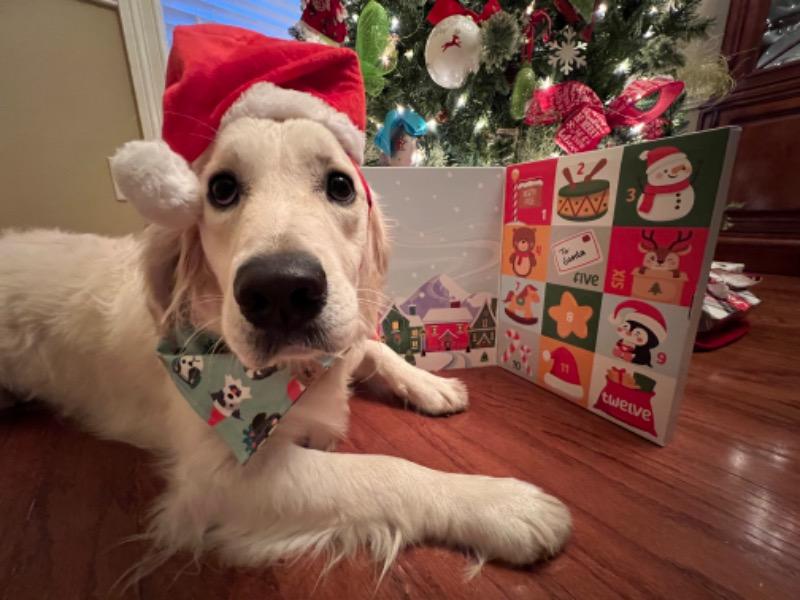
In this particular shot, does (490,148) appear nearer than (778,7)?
Yes

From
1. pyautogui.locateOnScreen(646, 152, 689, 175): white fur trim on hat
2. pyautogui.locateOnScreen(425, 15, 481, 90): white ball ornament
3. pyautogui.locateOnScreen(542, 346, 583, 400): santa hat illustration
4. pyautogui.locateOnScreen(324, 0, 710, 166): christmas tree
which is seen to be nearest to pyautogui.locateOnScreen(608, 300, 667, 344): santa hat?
pyautogui.locateOnScreen(542, 346, 583, 400): santa hat illustration

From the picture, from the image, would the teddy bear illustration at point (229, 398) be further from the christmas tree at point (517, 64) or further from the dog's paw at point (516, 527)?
the christmas tree at point (517, 64)

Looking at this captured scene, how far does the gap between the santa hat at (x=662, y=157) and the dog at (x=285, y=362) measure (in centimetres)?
64

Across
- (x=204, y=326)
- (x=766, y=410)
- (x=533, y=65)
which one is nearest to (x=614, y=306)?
(x=766, y=410)

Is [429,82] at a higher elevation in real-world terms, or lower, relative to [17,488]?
higher

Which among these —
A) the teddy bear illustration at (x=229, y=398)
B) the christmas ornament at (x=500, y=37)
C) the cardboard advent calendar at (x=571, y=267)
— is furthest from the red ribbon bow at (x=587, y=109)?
the teddy bear illustration at (x=229, y=398)

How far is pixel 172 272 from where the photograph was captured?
89 cm

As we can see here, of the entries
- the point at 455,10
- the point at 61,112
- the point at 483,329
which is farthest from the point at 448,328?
the point at 61,112

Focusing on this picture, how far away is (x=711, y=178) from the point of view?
0.76 metres

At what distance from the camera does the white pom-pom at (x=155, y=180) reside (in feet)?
2.22

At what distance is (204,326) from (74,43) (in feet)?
6.64

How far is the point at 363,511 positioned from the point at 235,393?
0.34m

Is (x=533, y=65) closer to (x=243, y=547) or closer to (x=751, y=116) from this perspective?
(x=243, y=547)

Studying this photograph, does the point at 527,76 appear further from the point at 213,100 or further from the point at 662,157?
the point at 213,100
